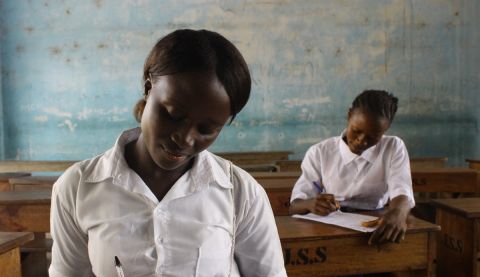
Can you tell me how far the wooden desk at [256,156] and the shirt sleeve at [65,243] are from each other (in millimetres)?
3855

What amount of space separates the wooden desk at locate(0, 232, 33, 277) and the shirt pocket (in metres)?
1.01

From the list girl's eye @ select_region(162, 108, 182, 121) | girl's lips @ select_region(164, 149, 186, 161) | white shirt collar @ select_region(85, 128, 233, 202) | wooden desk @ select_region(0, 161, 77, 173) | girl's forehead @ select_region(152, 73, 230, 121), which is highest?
girl's forehead @ select_region(152, 73, 230, 121)

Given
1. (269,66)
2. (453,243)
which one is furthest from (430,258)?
(269,66)

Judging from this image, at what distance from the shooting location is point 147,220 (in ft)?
2.48

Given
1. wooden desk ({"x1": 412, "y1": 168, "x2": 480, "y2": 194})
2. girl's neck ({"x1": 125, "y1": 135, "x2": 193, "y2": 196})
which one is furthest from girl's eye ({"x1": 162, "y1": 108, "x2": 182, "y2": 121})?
wooden desk ({"x1": 412, "y1": 168, "x2": 480, "y2": 194})

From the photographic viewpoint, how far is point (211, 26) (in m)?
5.05

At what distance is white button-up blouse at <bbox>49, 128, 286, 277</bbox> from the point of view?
0.75 metres

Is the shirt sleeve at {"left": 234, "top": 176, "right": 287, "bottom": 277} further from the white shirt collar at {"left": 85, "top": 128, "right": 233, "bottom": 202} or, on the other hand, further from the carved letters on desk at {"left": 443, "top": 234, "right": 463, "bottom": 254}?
the carved letters on desk at {"left": 443, "top": 234, "right": 463, "bottom": 254}

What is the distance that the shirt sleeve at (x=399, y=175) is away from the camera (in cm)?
194

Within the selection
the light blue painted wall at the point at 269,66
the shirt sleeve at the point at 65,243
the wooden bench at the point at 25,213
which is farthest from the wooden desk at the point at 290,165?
the shirt sleeve at the point at 65,243

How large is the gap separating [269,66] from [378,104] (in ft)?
10.6

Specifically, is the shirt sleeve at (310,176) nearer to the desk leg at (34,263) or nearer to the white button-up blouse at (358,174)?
the white button-up blouse at (358,174)

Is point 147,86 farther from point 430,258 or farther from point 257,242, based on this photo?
point 430,258

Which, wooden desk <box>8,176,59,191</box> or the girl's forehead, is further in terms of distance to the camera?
wooden desk <box>8,176,59,191</box>
